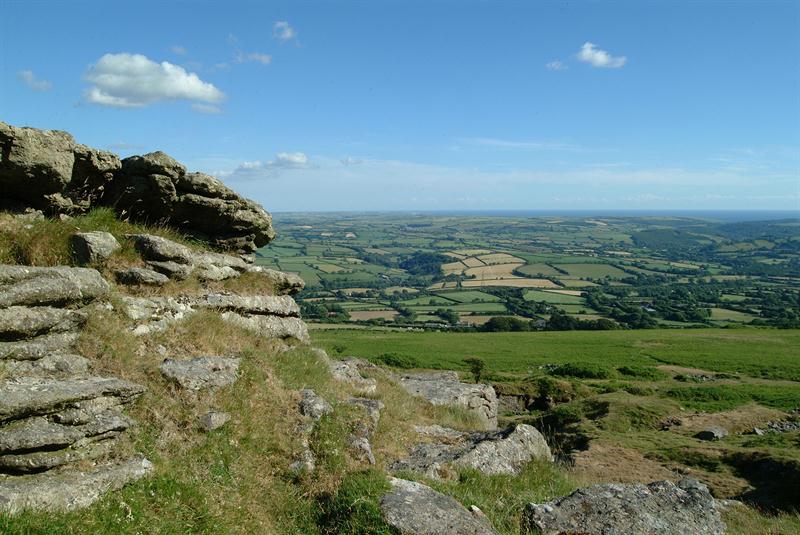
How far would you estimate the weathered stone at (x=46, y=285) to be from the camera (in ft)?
29.7

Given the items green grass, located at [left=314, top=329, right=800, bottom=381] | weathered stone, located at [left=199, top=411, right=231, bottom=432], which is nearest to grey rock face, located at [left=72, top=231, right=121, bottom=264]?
weathered stone, located at [left=199, top=411, right=231, bottom=432]

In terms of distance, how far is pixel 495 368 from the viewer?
48219mm

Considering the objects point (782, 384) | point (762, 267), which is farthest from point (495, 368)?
point (762, 267)

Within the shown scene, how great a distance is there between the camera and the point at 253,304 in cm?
1455

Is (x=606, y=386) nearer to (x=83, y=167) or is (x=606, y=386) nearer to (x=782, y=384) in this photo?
(x=782, y=384)

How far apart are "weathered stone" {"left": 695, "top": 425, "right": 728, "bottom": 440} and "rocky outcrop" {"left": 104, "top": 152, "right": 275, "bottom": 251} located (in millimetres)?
20446

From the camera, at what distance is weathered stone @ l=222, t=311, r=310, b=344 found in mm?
13634

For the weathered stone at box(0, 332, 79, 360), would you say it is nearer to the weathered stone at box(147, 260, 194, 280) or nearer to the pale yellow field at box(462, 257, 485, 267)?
the weathered stone at box(147, 260, 194, 280)

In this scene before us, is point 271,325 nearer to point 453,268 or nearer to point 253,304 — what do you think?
point 253,304

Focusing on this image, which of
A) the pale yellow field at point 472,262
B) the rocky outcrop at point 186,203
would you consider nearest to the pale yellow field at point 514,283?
the pale yellow field at point 472,262

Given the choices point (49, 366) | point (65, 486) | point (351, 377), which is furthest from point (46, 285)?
point (351, 377)

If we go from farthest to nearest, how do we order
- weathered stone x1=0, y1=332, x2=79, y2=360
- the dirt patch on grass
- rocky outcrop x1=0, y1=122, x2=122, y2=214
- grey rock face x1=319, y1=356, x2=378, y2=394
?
the dirt patch on grass, grey rock face x1=319, y1=356, x2=378, y2=394, rocky outcrop x1=0, y1=122, x2=122, y2=214, weathered stone x1=0, y1=332, x2=79, y2=360

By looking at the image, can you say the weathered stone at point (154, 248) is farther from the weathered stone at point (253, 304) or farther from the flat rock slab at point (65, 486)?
the flat rock slab at point (65, 486)

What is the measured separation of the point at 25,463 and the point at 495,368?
1740 inches
